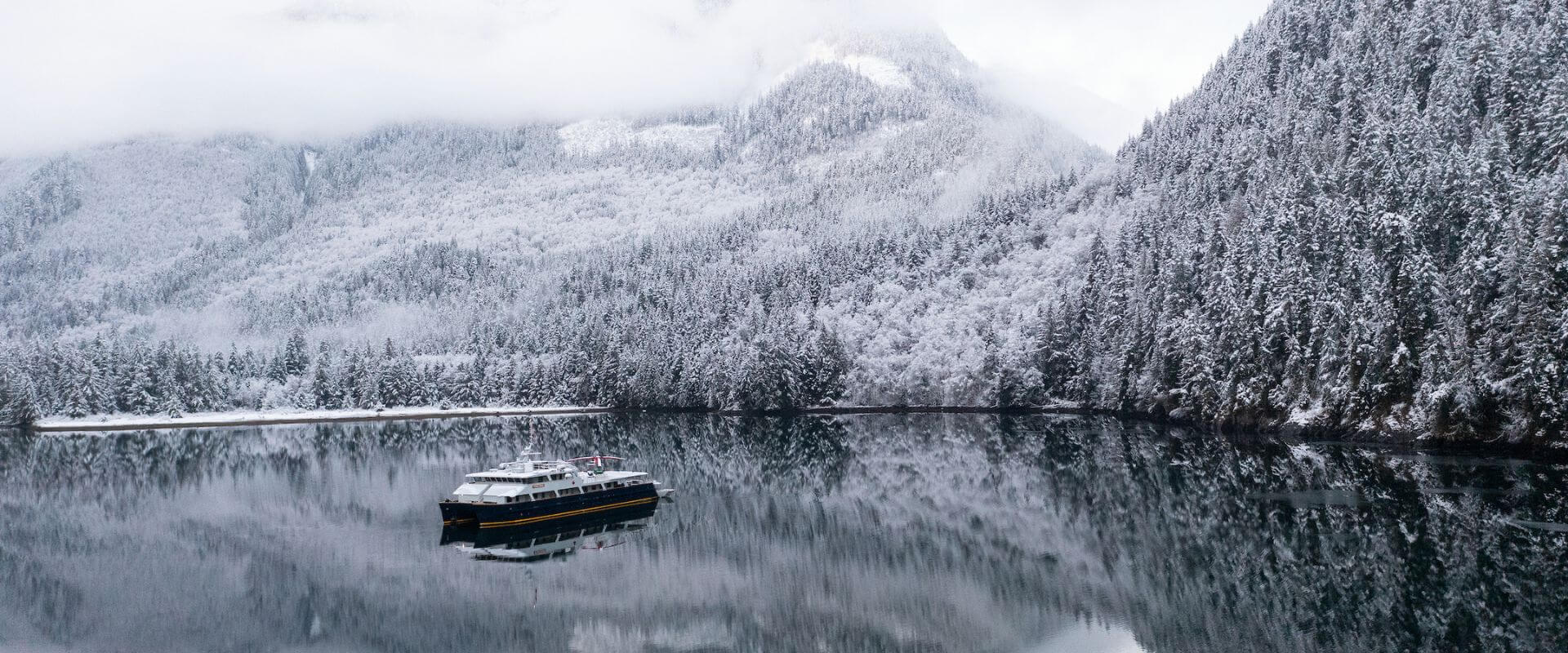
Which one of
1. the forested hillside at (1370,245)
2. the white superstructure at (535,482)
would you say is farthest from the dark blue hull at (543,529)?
the forested hillside at (1370,245)

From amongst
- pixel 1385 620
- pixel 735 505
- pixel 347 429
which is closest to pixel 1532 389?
pixel 1385 620

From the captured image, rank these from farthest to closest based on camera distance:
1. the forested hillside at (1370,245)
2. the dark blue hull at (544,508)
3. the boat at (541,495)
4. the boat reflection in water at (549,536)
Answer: the forested hillside at (1370,245)
the boat at (541,495)
the dark blue hull at (544,508)
the boat reflection in water at (549,536)

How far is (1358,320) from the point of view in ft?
283

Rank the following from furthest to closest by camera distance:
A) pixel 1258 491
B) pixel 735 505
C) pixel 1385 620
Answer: pixel 735 505, pixel 1258 491, pixel 1385 620

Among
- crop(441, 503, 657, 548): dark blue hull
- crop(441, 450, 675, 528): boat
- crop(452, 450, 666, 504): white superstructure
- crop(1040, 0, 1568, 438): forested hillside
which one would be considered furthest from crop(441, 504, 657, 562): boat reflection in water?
crop(1040, 0, 1568, 438): forested hillside

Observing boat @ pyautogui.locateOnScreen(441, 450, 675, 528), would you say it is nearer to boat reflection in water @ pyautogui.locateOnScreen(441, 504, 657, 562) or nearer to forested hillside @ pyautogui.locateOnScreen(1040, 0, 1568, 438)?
boat reflection in water @ pyautogui.locateOnScreen(441, 504, 657, 562)

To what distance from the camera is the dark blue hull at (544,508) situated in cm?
6066

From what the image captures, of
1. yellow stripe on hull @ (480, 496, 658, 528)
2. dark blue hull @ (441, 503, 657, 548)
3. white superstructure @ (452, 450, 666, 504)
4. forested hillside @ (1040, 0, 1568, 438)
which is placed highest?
forested hillside @ (1040, 0, 1568, 438)

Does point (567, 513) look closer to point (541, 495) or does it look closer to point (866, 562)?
point (541, 495)

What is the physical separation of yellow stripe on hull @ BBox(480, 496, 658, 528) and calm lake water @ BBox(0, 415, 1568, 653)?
53.3 inches

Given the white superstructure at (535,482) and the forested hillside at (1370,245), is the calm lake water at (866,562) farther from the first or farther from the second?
the forested hillside at (1370,245)

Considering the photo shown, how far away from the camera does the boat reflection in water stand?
5434cm

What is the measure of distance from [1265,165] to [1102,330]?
104ft

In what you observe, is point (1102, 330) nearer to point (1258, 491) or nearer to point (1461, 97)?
point (1461, 97)
